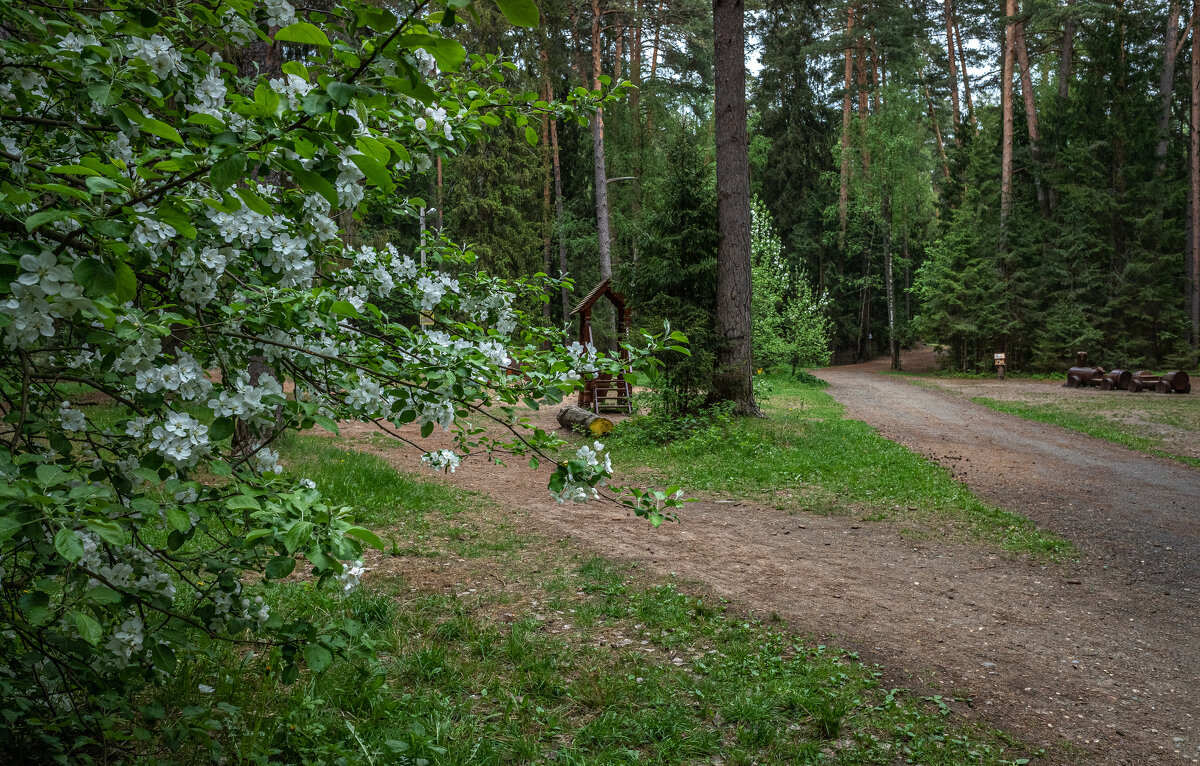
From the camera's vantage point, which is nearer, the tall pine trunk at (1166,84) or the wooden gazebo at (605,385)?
the wooden gazebo at (605,385)

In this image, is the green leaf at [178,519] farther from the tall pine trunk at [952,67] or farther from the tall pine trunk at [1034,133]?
the tall pine trunk at [952,67]

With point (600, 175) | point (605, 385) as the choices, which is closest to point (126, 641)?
point (605, 385)

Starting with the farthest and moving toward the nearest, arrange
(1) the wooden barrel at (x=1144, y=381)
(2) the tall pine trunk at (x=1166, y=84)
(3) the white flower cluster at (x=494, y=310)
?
(2) the tall pine trunk at (x=1166, y=84), (1) the wooden barrel at (x=1144, y=381), (3) the white flower cluster at (x=494, y=310)

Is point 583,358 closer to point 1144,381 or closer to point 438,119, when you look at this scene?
point 438,119

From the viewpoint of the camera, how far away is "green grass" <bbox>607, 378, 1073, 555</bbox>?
628 cm

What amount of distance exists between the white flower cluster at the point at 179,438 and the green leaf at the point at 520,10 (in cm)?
115

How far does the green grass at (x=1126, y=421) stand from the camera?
1028 cm

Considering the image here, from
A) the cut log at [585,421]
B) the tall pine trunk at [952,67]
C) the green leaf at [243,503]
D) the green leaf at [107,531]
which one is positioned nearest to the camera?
the green leaf at [107,531]

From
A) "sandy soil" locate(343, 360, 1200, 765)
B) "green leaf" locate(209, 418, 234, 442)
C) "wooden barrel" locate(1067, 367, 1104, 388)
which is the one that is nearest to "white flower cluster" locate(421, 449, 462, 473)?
"green leaf" locate(209, 418, 234, 442)

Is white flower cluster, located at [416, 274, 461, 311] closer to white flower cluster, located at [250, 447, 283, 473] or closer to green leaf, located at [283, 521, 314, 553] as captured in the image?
white flower cluster, located at [250, 447, 283, 473]

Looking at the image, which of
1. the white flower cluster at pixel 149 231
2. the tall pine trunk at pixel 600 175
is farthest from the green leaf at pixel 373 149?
the tall pine trunk at pixel 600 175

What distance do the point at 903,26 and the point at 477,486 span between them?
26094 mm

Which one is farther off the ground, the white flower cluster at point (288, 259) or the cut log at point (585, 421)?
the white flower cluster at point (288, 259)

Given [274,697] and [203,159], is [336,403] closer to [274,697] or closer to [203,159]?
[203,159]
